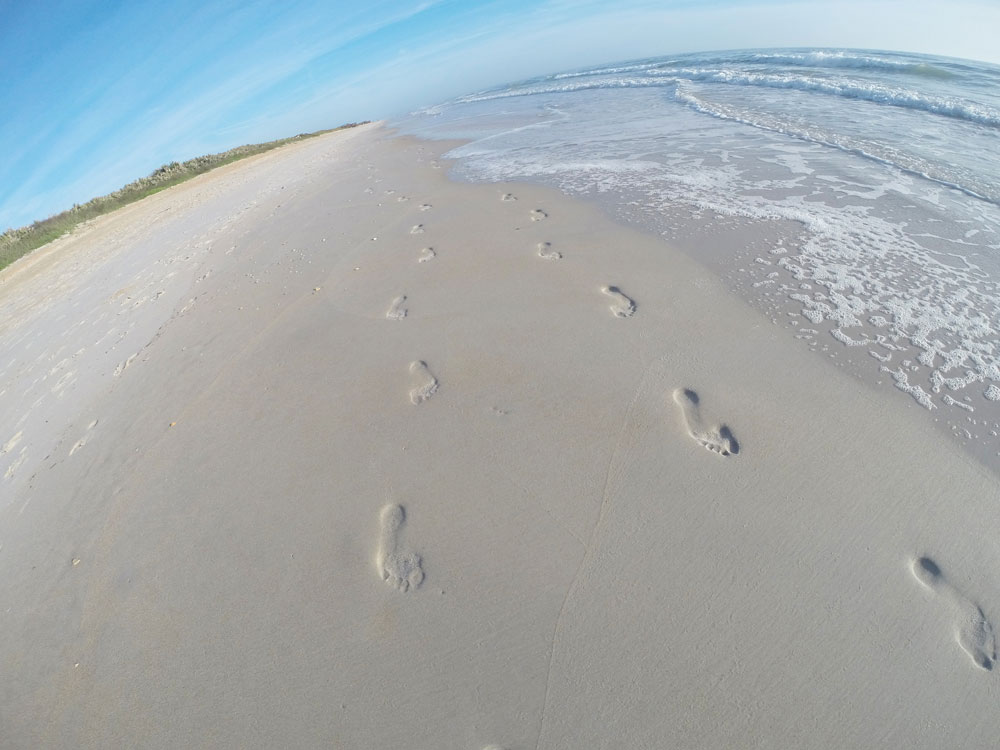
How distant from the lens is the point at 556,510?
2723 mm

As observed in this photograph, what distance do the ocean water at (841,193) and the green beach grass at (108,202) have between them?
1559 centimetres

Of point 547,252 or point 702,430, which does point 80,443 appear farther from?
point 702,430

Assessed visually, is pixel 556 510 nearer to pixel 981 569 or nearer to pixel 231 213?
pixel 981 569

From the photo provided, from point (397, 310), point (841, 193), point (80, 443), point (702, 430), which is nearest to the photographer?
point (702, 430)

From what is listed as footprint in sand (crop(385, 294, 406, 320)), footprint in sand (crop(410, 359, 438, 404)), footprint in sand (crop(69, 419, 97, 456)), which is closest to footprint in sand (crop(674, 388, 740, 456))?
footprint in sand (crop(410, 359, 438, 404))

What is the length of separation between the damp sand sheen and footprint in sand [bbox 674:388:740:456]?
2 centimetres

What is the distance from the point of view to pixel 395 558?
2.63 m

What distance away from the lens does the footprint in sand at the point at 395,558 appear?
99.0 inches

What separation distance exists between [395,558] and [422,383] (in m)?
1.57

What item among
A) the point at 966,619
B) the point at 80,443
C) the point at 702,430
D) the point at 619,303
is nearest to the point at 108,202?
the point at 80,443

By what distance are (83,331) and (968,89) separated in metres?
18.4

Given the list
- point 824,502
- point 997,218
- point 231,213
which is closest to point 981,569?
point 824,502

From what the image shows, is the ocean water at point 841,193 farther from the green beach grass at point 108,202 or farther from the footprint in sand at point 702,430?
the green beach grass at point 108,202

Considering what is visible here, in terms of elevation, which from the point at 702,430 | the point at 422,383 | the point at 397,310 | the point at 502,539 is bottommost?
the point at 702,430
